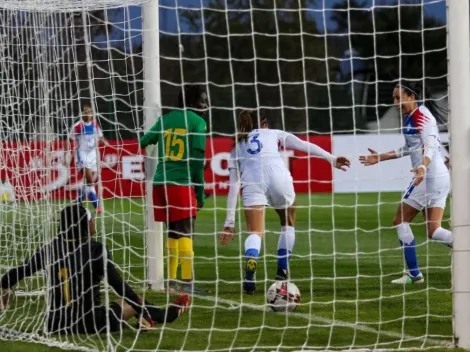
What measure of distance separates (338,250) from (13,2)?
656 centimetres

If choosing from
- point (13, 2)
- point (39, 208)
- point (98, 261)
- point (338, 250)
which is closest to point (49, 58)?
point (13, 2)

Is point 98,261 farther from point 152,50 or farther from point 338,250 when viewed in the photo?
point 338,250

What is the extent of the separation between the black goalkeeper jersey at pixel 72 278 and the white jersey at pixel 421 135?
3.15m

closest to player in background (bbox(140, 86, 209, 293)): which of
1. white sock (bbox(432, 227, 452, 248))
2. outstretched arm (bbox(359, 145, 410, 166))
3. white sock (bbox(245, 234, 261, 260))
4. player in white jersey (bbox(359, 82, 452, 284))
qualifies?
white sock (bbox(245, 234, 261, 260))

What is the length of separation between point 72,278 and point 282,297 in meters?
1.85

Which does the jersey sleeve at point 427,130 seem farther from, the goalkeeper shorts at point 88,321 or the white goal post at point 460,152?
the goalkeeper shorts at point 88,321

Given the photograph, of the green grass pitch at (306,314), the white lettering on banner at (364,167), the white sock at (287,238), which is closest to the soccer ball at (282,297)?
the green grass pitch at (306,314)

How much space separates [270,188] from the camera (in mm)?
9688

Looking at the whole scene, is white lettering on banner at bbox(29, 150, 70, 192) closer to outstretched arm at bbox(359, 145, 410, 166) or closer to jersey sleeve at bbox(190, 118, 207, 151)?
jersey sleeve at bbox(190, 118, 207, 151)

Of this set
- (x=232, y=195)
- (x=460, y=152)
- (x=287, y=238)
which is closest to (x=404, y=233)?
(x=287, y=238)

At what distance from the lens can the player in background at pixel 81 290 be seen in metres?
7.11

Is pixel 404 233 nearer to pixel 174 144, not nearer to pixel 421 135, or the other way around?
pixel 421 135

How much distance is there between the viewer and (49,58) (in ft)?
27.5

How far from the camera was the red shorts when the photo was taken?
9.44 metres
